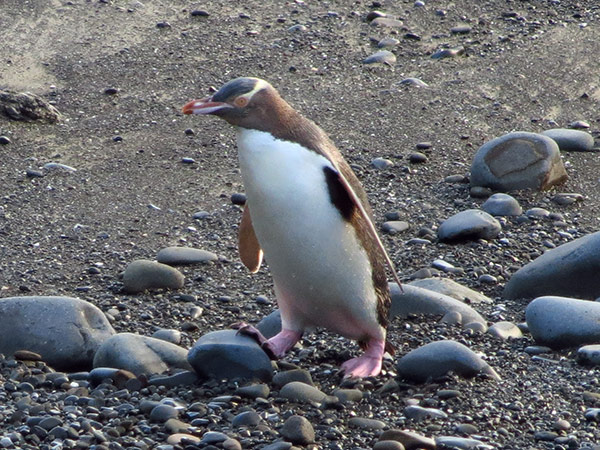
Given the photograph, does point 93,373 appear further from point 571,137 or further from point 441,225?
point 571,137

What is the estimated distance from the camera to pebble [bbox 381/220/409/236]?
5.87 metres

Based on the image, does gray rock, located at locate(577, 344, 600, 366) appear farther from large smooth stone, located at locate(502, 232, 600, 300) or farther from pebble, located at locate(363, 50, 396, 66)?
pebble, located at locate(363, 50, 396, 66)

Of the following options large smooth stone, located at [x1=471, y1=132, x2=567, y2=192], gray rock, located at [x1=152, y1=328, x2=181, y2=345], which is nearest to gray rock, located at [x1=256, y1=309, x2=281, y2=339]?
gray rock, located at [x1=152, y1=328, x2=181, y2=345]

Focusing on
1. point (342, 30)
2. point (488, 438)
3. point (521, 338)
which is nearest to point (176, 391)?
point (488, 438)

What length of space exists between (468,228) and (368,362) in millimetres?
1820

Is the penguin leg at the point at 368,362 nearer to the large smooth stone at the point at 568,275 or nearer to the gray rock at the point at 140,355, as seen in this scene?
the gray rock at the point at 140,355

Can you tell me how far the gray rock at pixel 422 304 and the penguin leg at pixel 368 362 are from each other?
18.4 inches

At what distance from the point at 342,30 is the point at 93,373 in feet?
18.6

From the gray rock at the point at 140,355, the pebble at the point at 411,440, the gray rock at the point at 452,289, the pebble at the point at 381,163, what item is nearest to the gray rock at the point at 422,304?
the gray rock at the point at 452,289

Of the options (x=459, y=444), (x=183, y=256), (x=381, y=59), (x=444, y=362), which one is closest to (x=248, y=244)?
(x=183, y=256)

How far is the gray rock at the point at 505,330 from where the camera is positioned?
444cm

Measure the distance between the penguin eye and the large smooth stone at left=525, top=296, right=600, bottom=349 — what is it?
4.64 ft

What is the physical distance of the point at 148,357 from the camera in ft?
13.2

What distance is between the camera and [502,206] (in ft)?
20.0
